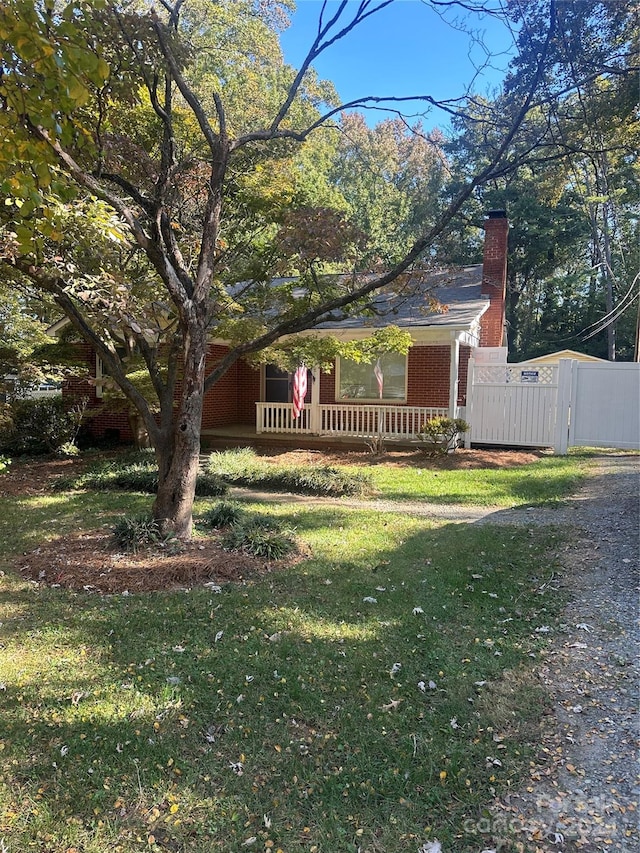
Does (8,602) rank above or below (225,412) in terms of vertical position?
below

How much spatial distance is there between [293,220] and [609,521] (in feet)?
16.7

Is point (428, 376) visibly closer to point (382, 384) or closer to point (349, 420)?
point (382, 384)

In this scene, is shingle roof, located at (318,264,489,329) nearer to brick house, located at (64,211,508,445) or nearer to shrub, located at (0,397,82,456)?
brick house, located at (64,211,508,445)

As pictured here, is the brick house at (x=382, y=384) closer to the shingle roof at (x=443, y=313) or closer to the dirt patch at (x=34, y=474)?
the shingle roof at (x=443, y=313)

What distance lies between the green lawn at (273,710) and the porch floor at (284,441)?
26.0 ft

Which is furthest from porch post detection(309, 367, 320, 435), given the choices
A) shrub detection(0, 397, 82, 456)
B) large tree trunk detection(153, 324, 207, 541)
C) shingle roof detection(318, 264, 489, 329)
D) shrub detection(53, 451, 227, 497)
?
large tree trunk detection(153, 324, 207, 541)

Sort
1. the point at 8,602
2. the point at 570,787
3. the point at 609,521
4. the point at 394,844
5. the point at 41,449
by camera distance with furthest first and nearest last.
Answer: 1. the point at 41,449
2. the point at 609,521
3. the point at 8,602
4. the point at 570,787
5. the point at 394,844

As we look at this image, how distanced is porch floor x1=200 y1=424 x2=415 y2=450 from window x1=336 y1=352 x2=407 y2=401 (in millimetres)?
1662

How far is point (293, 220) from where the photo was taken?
6.66m

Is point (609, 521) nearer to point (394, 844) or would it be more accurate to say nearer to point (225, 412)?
point (394, 844)

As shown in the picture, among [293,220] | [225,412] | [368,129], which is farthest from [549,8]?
[368,129]

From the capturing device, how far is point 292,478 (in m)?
9.25

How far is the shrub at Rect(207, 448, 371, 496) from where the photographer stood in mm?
8844

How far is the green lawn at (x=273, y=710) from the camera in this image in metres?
2.22
